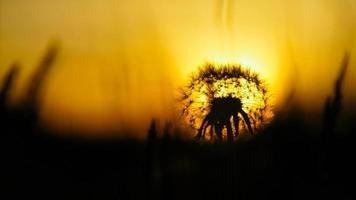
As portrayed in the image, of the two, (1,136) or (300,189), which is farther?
(300,189)

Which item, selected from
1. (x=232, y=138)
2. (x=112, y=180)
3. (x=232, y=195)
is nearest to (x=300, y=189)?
(x=232, y=195)

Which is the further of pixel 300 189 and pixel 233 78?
pixel 233 78

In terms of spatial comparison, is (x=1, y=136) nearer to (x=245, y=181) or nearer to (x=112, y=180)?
(x=112, y=180)

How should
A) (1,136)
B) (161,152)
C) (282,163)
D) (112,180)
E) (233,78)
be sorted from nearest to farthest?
(1,136) → (161,152) → (112,180) → (282,163) → (233,78)

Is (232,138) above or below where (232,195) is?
above

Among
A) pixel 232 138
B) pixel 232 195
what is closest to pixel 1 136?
pixel 232 195

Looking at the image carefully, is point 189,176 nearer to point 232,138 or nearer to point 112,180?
point 112,180

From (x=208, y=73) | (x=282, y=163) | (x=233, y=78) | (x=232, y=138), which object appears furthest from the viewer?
(x=233, y=78)

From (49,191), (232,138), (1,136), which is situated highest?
(232,138)

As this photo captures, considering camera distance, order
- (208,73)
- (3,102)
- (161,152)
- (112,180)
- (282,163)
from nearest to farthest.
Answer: (3,102) < (161,152) < (112,180) < (282,163) < (208,73)
